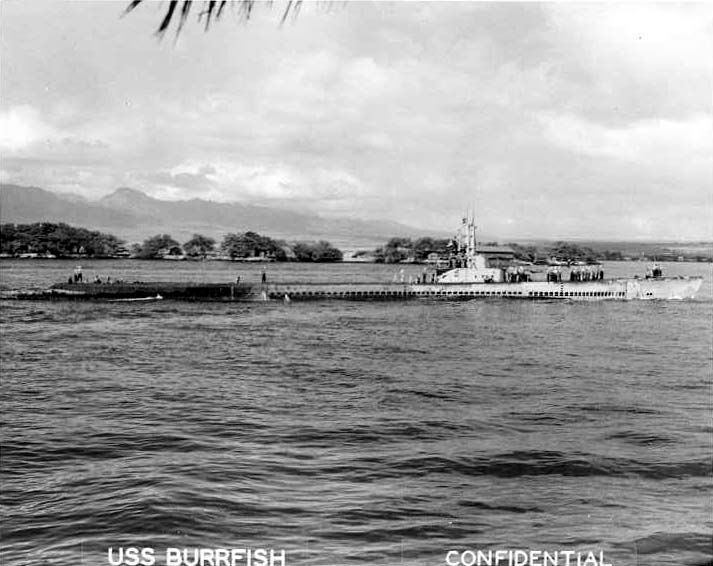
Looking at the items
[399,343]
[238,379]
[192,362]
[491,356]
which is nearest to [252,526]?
[238,379]

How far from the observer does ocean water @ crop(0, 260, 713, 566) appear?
1302cm

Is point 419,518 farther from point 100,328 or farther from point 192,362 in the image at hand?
point 100,328

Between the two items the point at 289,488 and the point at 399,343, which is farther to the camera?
the point at 399,343

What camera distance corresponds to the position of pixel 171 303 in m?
66.2

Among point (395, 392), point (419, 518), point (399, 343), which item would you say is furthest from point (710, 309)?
point (419, 518)

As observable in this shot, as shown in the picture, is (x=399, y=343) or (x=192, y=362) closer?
(x=192, y=362)

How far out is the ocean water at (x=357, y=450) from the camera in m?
13.0

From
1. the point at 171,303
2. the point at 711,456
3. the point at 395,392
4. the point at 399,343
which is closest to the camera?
the point at 711,456

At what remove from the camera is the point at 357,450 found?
727 inches

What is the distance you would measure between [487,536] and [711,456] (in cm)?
800

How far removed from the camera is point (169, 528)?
43.6 feet

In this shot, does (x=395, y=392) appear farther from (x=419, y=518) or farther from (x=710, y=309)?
(x=710, y=309)

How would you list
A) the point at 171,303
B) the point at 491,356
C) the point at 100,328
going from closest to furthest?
1. the point at 491,356
2. the point at 100,328
3. the point at 171,303

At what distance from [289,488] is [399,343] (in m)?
25.1
